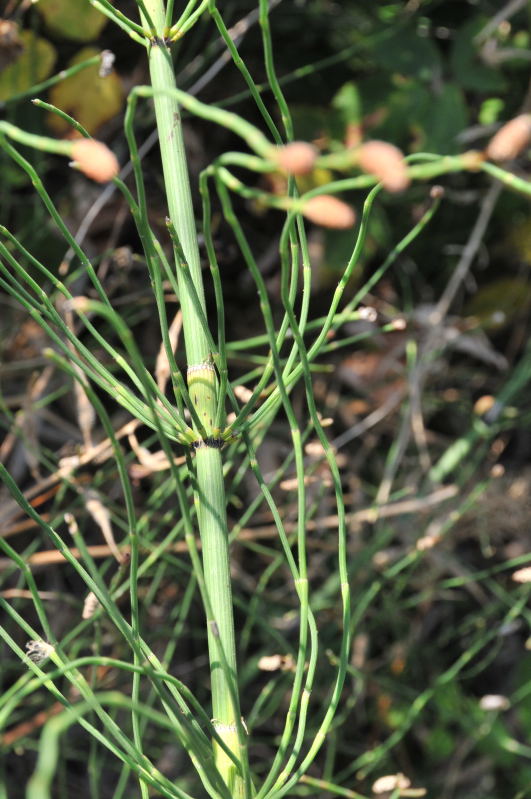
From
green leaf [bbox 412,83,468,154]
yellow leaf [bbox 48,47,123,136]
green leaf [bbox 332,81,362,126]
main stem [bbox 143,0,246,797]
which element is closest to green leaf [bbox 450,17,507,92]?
green leaf [bbox 412,83,468,154]

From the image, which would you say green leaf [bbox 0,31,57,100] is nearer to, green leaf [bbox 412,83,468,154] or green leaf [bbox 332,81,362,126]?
green leaf [bbox 332,81,362,126]

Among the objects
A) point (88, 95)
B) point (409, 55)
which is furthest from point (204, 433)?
point (409, 55)

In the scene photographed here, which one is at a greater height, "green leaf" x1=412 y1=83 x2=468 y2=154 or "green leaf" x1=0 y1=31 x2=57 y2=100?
"green leaf" x1=0 y1=31 x2=57 y2=100

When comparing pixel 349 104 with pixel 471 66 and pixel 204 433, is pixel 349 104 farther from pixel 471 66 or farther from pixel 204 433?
pixel 204 433

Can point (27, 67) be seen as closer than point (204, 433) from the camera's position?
No

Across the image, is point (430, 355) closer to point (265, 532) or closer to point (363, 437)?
point (363, 437)

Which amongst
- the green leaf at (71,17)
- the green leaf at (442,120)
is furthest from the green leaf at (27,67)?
the green leaf at (442,120)

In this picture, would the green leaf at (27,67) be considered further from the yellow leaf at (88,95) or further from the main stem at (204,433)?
the main stem at (204,433)
